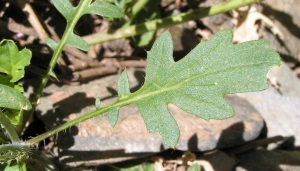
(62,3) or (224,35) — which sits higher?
(62,3)

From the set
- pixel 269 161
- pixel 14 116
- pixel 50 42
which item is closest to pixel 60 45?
pixel 50 42

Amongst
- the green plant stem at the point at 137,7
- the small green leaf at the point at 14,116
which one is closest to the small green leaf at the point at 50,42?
the small green leaf at the point at 14,116

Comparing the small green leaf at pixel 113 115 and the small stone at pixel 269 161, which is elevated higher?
the small green leaf at pixel 113 115

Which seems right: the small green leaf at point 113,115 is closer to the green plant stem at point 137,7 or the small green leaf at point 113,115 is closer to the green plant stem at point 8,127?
the green plant stem at point 8,127

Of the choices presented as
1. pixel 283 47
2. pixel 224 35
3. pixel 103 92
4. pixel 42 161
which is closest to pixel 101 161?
pixel 42 161

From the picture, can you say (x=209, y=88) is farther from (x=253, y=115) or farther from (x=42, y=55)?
(x=42, y=55)

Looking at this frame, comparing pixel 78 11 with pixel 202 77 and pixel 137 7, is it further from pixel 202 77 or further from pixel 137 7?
pixel 202 77

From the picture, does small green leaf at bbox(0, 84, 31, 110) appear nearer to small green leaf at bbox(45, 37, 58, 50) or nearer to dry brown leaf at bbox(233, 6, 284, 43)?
small green leaf at bbox(45, 37, 58, 50)
